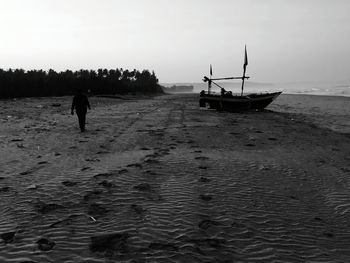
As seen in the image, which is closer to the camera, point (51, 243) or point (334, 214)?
point (51, 243)

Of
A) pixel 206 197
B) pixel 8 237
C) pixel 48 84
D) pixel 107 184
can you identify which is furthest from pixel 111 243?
pixel 48 84

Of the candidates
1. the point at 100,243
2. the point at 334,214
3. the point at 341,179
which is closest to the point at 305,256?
the point at 334,214

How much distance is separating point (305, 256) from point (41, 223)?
11.3 ft

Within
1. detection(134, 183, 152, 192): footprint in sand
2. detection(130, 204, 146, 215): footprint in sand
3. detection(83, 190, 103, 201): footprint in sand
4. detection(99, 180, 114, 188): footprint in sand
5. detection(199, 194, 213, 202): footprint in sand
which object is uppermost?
detection(99, 180, 114, 188): footprint in sand

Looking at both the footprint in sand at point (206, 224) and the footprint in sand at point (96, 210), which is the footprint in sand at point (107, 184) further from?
the footprint in sand at point (206, 224)

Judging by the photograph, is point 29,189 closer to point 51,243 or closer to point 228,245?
point 51,243

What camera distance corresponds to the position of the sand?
12.4ft

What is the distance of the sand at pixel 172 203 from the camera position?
148 inches

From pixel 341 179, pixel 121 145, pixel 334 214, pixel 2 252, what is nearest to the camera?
pixel 2 252

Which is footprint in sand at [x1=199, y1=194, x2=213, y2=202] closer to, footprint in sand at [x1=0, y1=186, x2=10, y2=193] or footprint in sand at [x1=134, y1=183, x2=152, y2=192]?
footprint in sand at [x1=134, y1=183, x2=152, y2=192]

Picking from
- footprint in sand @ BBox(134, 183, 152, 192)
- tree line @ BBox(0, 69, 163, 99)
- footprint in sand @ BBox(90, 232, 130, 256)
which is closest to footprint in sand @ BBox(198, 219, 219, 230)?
footprint in sand @ BBox(90, 232, 130, 256)

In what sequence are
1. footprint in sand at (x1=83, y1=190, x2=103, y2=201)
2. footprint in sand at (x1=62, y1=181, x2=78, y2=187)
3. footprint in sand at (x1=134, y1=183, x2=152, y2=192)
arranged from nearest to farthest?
footprint in sand at (x1=83, y1=190, x2=103, y2=201), footprint in sand at (x1=134, y1=183, x2=152, y2=192), footprint in sand at (x1=62, y1=181, x2=78, y2=187)

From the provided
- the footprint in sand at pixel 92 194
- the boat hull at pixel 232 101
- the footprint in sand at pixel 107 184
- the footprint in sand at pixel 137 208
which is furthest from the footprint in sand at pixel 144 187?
the boat hull at pixel 232 101

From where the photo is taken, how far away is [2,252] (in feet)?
11.9
